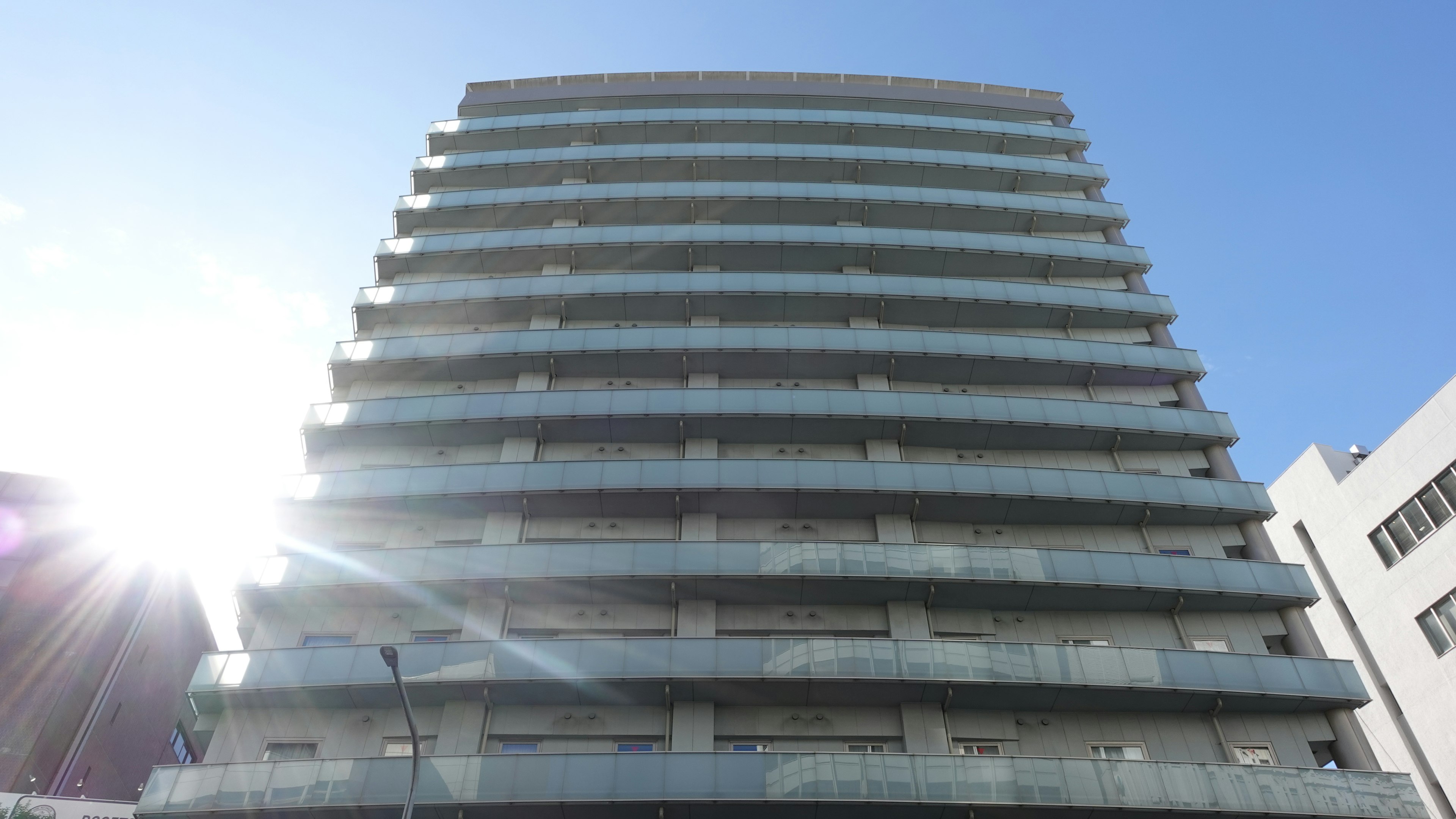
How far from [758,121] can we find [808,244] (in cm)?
1019

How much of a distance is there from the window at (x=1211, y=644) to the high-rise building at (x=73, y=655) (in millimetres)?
33239

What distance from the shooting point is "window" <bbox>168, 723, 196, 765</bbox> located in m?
46.3

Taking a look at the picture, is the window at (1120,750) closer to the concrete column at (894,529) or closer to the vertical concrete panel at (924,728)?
the vertical concrete panel at (924,728)

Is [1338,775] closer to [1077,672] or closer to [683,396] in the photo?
[1077,672]

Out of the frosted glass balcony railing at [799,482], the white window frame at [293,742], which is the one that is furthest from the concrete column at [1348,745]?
the white window frame at [293,742]

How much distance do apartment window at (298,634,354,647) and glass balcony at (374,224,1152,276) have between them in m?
16.2

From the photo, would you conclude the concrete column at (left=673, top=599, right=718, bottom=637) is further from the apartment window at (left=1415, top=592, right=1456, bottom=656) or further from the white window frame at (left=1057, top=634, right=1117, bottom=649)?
the apartment window at (left=1415, top=592, right=1456, bottom=656)

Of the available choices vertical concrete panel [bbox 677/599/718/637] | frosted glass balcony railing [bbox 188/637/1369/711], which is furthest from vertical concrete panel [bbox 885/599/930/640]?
vertical concrete panel [bbox 677/599/718/637]

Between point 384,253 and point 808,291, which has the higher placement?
point 384,253

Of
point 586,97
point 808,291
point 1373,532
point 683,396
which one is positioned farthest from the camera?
point 586,97

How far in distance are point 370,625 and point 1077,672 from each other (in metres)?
18.8

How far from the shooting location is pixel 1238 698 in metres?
21.8

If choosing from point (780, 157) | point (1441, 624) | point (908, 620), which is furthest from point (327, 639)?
point (1441, 624)

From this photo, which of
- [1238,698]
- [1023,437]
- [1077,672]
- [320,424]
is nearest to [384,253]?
[320,424]
